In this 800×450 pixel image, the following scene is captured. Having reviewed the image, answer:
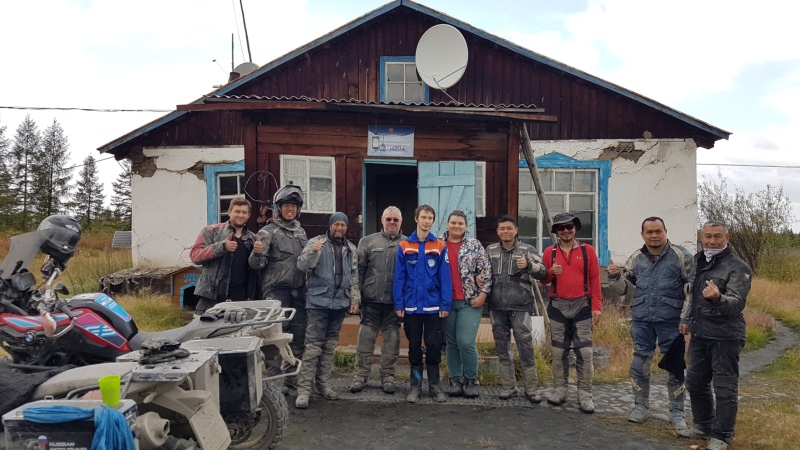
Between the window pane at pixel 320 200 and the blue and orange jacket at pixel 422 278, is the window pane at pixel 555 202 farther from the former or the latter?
the blue and orange jacket at pixel 422 278

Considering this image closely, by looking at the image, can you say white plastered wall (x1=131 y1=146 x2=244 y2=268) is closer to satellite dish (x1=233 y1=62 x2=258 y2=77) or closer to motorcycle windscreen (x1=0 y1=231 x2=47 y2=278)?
satellite dish (x1=233 y1=62 x2=258 y2=77)

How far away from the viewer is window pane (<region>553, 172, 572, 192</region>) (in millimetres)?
10242

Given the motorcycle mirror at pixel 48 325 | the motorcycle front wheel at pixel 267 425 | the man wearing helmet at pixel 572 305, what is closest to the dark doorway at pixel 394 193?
the man wearing helmet at pixel 572 305

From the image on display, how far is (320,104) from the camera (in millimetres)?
6609

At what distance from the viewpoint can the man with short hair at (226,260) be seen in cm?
483

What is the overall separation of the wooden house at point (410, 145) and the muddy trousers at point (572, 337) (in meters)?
2.54

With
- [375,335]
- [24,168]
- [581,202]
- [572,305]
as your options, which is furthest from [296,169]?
[24,168]

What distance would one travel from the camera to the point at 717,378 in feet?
12.8

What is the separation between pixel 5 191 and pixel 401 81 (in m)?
24.1

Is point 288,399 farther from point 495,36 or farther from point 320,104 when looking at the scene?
point 495,36

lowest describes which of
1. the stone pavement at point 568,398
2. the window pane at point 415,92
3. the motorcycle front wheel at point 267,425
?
the stone pavement at point 568,398

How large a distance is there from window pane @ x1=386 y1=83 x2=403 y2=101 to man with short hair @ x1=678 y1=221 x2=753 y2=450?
23.3 feet

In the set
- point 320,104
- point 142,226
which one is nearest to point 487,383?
point 320,104

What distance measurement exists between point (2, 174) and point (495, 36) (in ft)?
88.9
